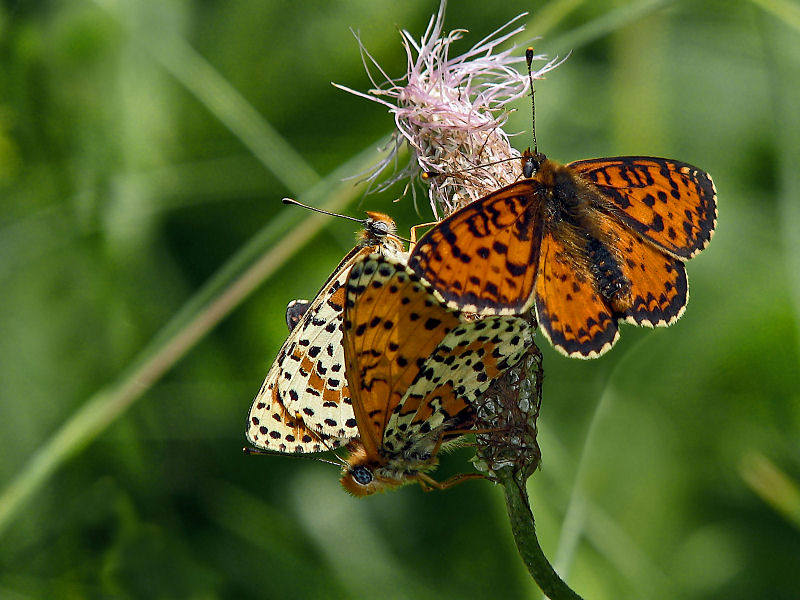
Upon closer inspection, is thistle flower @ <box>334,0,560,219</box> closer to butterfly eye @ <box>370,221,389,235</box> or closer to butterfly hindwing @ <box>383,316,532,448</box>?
butterfly eye @ <box>370,221,389,235</box>

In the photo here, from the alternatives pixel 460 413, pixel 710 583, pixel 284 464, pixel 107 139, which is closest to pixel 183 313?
pixel 284 464

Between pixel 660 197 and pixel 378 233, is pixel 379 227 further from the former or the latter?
pixel 660 197

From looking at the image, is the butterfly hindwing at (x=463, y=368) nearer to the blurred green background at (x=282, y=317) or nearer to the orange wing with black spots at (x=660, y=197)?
the orange wing with black spots at (x=660, y=197)

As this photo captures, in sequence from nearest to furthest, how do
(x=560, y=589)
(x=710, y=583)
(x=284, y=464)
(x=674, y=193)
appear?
1. (x=560, y=589)
2. (x=674, y=193)
3. (x=710, y=583)
4. (x=284, y=464)

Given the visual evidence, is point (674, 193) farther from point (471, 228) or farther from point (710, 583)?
point (710, 583)

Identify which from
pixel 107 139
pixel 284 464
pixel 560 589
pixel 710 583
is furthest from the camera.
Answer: pixel 107 139

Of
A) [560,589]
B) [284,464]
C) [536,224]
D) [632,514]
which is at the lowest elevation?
[632,514]

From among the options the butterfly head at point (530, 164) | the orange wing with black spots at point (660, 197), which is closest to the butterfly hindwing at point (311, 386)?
the butterfly head at point (530, 164)

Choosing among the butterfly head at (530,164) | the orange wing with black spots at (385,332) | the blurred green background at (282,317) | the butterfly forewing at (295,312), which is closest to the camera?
the orange wing with black spots at (385,332)
